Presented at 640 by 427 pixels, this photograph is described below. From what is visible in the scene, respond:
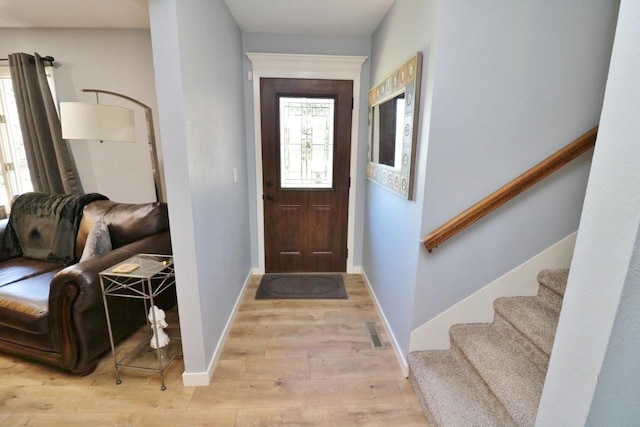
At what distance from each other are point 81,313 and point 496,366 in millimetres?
2277

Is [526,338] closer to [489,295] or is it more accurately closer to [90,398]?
[489,295]

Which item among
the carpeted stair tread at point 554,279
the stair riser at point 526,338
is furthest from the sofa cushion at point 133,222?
the carpeted stair tread at point 554,279

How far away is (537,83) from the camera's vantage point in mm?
1546

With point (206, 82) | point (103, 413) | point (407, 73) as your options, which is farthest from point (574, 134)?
point (103, 413)

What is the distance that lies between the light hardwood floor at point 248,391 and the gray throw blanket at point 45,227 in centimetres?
79

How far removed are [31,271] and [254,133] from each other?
2.04 metres

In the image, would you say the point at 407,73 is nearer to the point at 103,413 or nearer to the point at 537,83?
the point at 537,83

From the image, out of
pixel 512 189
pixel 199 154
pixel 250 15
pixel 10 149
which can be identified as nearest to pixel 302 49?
pixel 250 15

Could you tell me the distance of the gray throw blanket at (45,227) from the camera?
2.34 m

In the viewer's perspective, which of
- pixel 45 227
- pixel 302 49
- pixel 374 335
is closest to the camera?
pixel 374 335

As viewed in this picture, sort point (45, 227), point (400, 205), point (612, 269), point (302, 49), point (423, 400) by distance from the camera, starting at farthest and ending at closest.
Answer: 1. point (302, 49)
2. point (45, 227)
3. point (400, 205)
4. point (423, 400)
5. point (612, 269)

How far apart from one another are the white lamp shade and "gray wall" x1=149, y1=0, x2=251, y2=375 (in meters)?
0.71

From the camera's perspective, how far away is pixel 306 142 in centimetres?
302

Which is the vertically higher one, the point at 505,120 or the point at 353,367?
the point at 505,120
